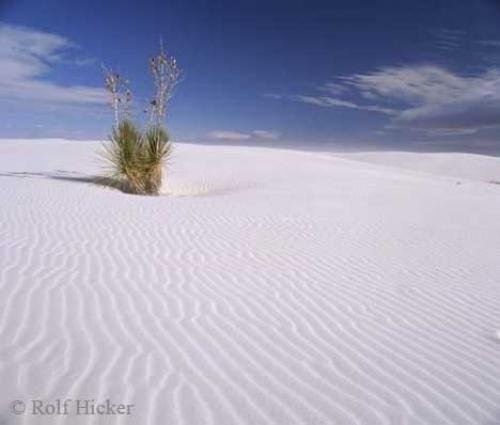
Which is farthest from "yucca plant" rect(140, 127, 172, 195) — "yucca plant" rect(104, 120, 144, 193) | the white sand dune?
the white sand dune

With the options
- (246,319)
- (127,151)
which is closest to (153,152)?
(127,151)

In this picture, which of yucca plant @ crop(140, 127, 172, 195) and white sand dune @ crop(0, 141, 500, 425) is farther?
yucca plant @ crop(140, 127, 172, 195)

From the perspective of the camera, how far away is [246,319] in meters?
4.15

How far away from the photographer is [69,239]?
6.66 metres

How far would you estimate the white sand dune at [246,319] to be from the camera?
2893 millimetres

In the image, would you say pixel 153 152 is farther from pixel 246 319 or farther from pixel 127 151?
pixel 246 319

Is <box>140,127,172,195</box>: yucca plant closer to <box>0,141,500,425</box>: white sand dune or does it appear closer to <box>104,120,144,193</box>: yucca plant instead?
<box>104,120,144,193</box>: yucca plant

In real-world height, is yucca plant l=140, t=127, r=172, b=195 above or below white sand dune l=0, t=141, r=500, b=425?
above

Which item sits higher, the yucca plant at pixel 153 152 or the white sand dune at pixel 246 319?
the yucca plant at pixel 153 152

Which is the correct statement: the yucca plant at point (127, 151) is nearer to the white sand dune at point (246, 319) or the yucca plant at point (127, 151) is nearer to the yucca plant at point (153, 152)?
the yucca plant at point (153, 152)

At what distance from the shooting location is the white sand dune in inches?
114

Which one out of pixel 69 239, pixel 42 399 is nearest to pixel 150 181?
pixel 69 239

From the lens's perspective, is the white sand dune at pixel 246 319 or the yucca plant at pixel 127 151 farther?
the yucca plant at pixel 127 151

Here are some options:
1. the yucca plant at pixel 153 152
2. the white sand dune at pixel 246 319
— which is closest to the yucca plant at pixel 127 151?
the yucca plant at pixel 153 152
